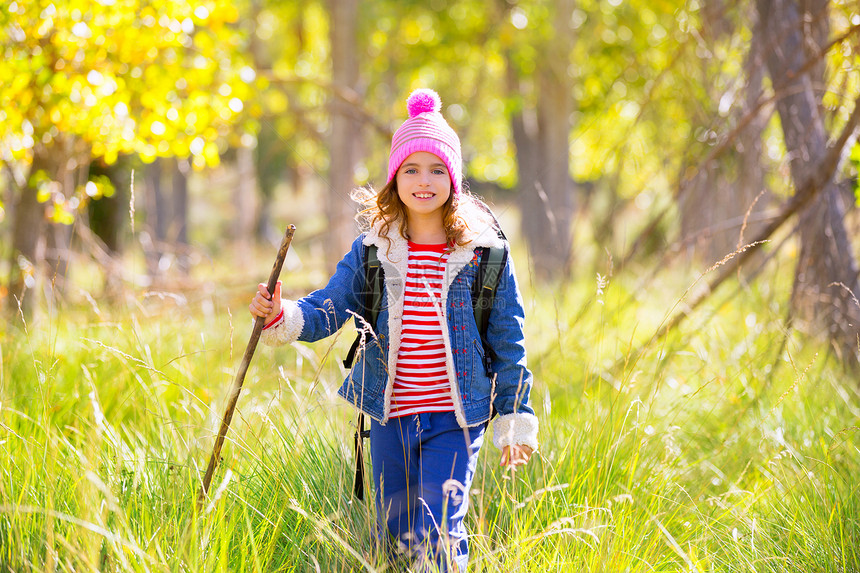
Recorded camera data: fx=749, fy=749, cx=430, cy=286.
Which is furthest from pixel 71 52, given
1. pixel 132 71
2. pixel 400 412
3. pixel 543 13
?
pixel 543 13

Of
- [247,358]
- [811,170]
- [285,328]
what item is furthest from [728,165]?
[247,358]

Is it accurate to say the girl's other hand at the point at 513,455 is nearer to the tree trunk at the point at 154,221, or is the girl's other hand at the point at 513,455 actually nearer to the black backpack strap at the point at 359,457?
the black backpack strap at the point at 359,457

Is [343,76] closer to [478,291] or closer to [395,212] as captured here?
[395,212]

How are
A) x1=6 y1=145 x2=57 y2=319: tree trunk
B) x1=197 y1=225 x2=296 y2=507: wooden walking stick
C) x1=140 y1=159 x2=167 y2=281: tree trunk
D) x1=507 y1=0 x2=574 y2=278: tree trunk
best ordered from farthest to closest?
x1=507 y1=0 x2=574 y2=278: tree trunk, x1=6 y1=145 x2=57 y2=319: tree trunk, x1=140 y1=159 x2=167 y2=281: tree trunk, x1=197 y1=225 x2=296 y2=507: wooden walking stick

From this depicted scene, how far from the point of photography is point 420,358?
2268 millimetres

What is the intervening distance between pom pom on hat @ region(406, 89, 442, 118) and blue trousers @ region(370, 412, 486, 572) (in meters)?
0.94

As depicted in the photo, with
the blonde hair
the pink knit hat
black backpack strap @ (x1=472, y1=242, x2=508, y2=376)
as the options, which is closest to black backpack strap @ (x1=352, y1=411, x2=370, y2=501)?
black backpack strap @ (x1=472, y1=242, x2=508, y2=376)

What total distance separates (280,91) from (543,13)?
5.26 m

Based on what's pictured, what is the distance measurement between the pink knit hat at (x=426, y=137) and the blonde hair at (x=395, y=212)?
1.6 inches

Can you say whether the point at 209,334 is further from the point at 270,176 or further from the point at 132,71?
the point at 270,176

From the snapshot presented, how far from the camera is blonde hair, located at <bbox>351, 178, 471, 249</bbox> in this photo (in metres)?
2.30

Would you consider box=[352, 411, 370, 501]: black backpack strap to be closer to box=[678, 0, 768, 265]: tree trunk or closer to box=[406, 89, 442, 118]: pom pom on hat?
box=[406, 89, 442, 118]: pom pom on hat

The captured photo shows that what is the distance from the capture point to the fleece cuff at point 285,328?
2109 millimetres

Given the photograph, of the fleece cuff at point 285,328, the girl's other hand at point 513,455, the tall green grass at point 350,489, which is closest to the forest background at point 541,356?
the tall green grass at point 350,489
